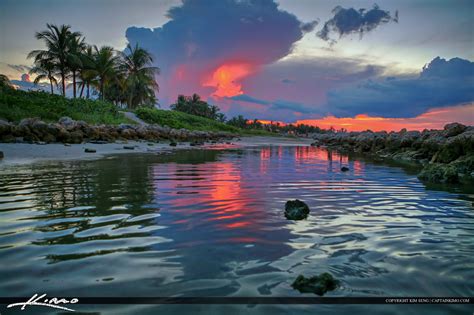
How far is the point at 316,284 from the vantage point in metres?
2.30

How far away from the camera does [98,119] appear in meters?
31.3

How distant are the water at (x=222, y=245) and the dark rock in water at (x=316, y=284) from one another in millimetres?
63

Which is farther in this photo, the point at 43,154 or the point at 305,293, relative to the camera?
the point at 43,154

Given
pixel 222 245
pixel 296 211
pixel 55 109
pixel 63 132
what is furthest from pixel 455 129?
pixel 55 109

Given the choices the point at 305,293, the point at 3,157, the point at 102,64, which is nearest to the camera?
the point at 305,293

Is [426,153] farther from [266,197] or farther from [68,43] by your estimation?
[68,43]

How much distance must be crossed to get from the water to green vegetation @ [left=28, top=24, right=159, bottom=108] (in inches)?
1590

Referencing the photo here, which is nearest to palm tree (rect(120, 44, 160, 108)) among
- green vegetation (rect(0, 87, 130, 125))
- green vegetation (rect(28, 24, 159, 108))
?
green vegetation (rect(28, 24, 159, 108))

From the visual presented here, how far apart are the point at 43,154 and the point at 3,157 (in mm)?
1476

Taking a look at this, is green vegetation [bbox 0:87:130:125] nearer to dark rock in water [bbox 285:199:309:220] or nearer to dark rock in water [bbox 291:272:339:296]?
dark rock in water [bbox 285:199:309:220]

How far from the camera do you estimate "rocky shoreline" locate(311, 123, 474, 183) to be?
8.70 meters

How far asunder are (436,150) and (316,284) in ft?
56.8

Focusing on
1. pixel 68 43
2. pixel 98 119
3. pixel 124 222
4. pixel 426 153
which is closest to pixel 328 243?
pixel 124 222
